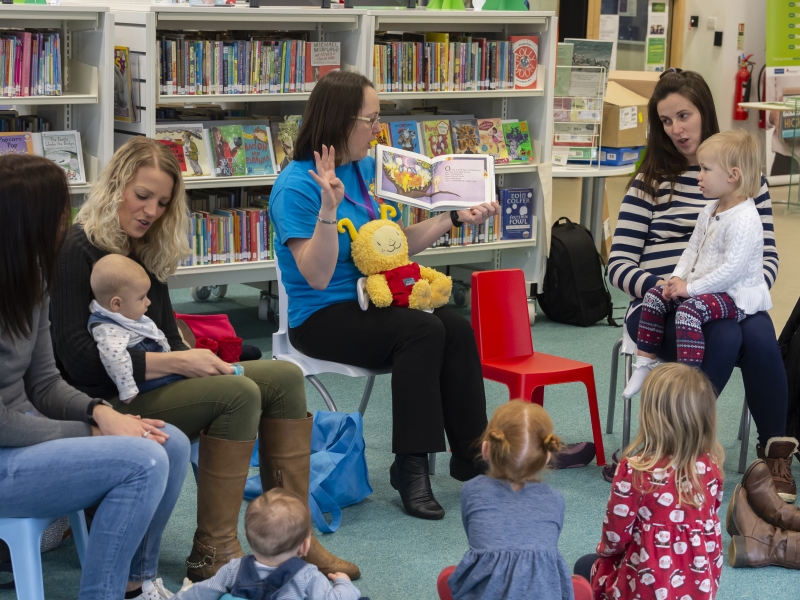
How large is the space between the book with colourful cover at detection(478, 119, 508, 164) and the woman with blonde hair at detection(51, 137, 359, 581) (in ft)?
8.32

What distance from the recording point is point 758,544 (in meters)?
2.53

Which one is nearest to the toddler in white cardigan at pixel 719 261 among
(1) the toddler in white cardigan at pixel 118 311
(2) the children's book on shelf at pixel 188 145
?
(1) the toddler in white cardigan at pixel 118 311

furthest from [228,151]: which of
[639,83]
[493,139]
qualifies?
[639,83]

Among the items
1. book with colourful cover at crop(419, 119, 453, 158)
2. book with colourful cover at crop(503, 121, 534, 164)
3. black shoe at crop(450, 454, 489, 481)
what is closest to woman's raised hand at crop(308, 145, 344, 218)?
black shoe at crop(450, 454, 489, 481)

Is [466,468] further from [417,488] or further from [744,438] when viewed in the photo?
[744,438]

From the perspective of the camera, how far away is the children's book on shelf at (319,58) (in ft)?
13.8

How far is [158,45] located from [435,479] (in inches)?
78.4

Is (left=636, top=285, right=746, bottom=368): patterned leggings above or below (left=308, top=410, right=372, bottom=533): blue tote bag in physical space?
above

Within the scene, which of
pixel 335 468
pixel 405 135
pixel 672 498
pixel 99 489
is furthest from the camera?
pixel 405 135

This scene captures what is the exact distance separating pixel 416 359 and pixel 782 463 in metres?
1.08

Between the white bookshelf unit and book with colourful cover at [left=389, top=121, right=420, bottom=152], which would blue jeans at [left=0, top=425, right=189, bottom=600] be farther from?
book with colourful cover at [left=389, top=121, right=420, bottom=152]

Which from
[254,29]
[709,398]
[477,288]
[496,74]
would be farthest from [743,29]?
[709,398]

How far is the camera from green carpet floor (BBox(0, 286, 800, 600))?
2.40m

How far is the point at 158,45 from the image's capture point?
3.87 m
